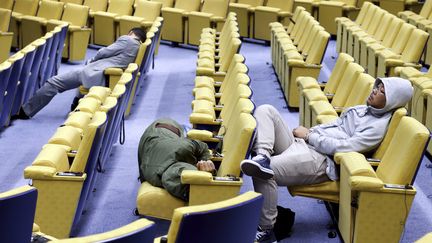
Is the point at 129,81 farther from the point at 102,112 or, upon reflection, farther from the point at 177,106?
the point at 177,106

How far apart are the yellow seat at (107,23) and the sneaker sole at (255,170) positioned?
13.1 ft

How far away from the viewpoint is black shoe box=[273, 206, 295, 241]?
93.9 inches

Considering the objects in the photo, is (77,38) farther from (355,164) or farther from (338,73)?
(355,164)

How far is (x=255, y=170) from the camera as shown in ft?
7.36

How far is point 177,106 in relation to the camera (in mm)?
4258

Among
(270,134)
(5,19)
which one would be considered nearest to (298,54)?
(270,134)

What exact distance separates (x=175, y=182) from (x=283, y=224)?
0.39m

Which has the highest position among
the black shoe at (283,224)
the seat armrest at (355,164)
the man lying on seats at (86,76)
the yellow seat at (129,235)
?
the yellow seat at (129,235)

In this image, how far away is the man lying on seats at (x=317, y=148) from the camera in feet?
7.58

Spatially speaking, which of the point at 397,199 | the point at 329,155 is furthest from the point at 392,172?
the point at 329,155

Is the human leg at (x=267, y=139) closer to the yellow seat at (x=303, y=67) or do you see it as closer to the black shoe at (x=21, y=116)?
the yellow seat at (x=303, y=67)

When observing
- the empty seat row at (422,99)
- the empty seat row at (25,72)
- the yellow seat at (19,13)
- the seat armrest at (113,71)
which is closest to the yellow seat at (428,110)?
the empty seat row at (422,99)

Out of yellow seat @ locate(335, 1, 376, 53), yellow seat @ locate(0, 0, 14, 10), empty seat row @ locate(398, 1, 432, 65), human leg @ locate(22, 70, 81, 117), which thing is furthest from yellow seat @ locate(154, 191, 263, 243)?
yellow seat @ locate(0, 0, 14, 10)

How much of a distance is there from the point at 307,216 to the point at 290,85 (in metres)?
1.55
